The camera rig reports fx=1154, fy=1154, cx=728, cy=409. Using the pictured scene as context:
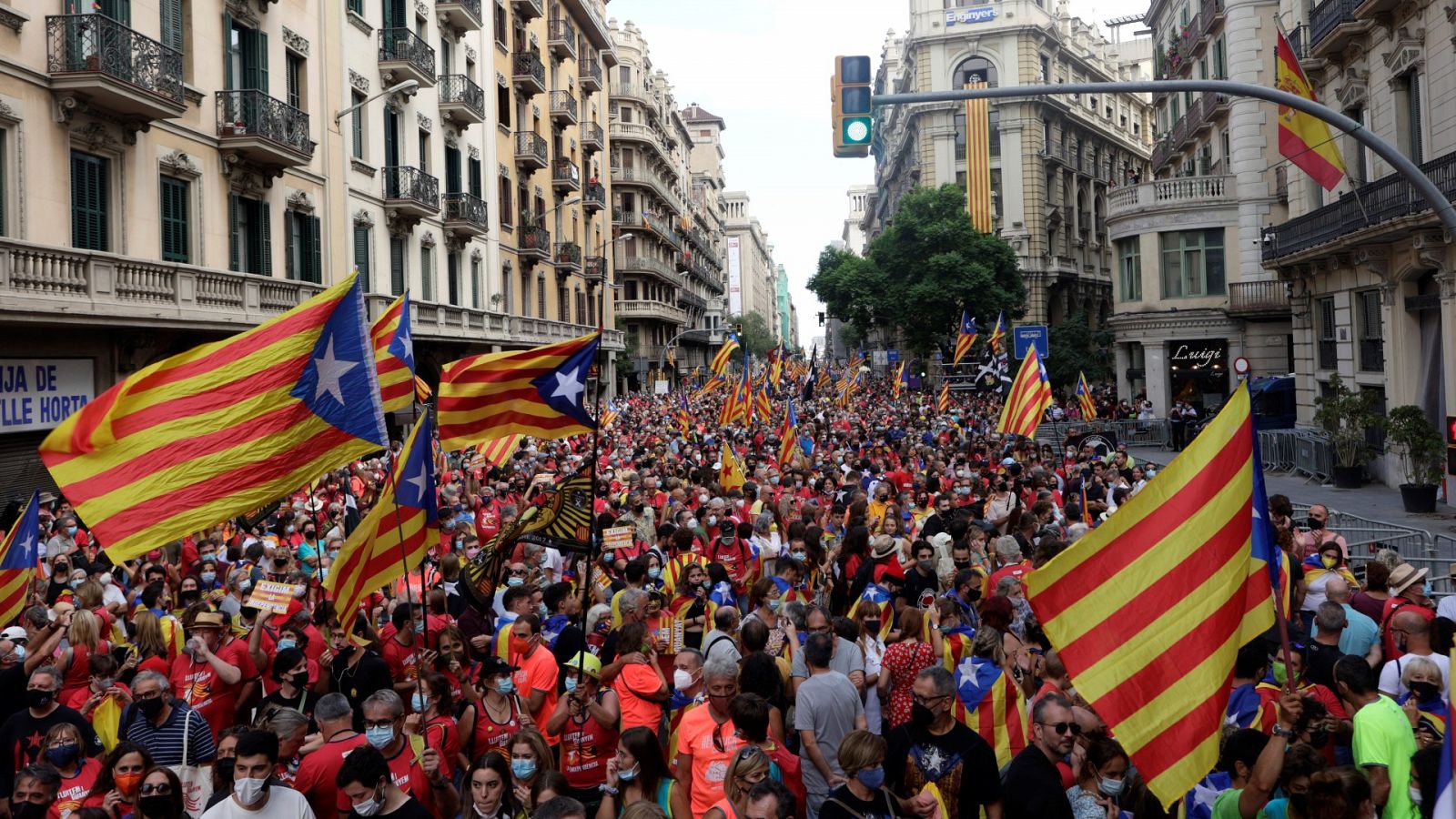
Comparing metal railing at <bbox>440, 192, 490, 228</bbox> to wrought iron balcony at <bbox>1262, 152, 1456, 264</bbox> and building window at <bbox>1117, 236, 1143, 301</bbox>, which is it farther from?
wrought iron balcony at <bbox>1262, 152, 1456, 264</bbox>

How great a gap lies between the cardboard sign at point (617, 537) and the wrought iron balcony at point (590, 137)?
44389mm

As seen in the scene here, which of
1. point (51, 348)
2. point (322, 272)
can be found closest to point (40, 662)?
point (51, 348)

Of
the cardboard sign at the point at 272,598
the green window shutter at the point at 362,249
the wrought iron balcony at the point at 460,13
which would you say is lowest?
the cardboard sign at the point at 272,598

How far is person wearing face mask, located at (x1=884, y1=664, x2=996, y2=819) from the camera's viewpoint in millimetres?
5129

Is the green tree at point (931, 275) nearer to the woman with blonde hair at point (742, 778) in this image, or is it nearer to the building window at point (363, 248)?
the building window at point (363, 248)

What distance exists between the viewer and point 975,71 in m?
67.3

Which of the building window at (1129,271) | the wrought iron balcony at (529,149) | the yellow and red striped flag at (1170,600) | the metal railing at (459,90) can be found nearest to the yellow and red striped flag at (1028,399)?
the yellow and red striped flag at (1170,600)

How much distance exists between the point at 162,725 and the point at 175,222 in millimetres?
17151

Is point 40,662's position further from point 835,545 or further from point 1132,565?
point 835,545

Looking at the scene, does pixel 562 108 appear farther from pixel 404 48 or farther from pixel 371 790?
pixel 371 790

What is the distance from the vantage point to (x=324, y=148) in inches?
1051

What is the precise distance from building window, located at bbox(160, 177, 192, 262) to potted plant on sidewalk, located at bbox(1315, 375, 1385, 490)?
21967 mm

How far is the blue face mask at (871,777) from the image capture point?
4.86m

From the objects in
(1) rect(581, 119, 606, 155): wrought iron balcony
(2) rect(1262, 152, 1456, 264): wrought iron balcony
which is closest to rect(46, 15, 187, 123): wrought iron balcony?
(2) rect(1262, 152, 1456, 264): wrought iron balcony
